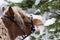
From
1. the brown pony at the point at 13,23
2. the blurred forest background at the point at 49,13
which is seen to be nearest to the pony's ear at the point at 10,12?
the brown pony at the point at 13,23

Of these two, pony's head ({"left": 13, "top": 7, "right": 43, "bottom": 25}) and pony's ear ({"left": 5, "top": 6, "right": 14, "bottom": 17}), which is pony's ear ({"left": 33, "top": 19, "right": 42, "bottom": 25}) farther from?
pony's ear ({"left": 5, "top": 6, "right": 14, "bottom": 17})

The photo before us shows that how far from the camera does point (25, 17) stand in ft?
3.87

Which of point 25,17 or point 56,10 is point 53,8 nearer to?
point 56,10

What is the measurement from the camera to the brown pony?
1.13m

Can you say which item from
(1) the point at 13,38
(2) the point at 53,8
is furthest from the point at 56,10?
(1) the point at 13,38

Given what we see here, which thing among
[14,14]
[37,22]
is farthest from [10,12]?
[37,22]

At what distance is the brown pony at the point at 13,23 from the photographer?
1133 mm

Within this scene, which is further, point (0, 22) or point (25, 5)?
point (25, 5)

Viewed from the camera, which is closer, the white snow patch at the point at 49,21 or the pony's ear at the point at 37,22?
the white snow patch at the point at 49,21

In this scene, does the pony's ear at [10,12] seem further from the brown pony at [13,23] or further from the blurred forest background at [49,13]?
the blurred forest background at [49,13]

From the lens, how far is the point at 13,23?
3.87 ft

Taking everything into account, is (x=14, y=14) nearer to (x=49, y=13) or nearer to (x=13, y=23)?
(x=13, y=23)

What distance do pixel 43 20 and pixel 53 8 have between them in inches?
3.6

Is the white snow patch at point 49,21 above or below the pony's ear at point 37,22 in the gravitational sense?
below
